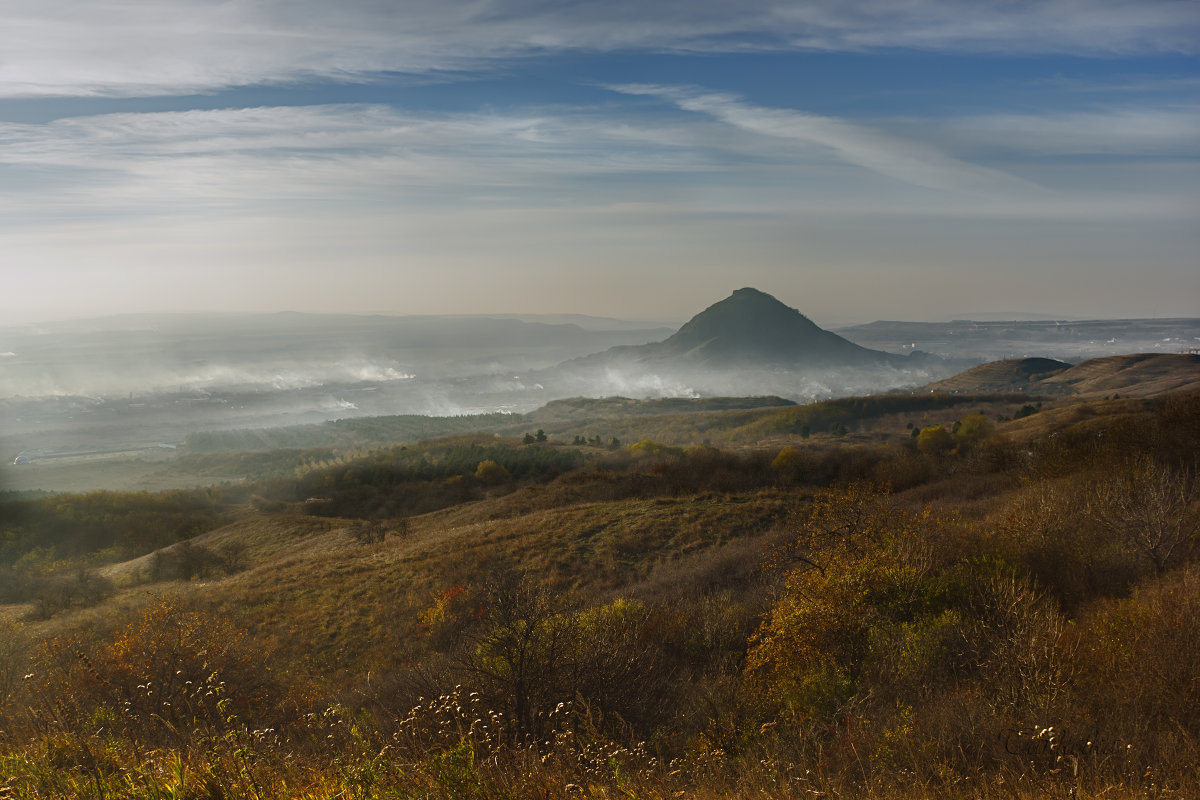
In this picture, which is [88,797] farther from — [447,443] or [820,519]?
[447,443]

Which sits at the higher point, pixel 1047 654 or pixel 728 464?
pixel 1047 654

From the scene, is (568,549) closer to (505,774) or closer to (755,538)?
(755,538)

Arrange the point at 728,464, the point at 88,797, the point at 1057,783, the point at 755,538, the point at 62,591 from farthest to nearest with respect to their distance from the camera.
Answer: the point at 728,464 < the point at 62,591 < the point at 755,538 < the point at 1057,783 < the point at 88,797

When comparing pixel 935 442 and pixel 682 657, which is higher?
pixel 682 657

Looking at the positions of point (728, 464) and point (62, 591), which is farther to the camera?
point (728, 464)

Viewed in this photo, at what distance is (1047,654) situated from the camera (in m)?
9.05

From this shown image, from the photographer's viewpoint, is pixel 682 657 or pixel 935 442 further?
pixel 935 442

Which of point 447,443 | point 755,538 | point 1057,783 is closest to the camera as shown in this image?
point 1057,783

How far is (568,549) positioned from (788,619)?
67.5 ft

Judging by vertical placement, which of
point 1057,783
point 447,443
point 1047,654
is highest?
point 1057,783

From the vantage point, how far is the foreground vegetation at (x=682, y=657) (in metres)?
5.95

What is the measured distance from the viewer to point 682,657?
15953mm

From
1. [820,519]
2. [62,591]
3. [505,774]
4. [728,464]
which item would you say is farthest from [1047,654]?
[728,464]

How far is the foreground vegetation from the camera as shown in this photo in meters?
5.95
